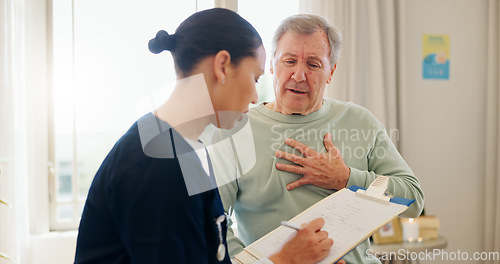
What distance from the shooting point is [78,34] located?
221 cm

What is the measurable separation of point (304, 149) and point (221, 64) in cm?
63

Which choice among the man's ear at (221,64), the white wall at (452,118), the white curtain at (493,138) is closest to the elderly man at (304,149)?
the man's ear at (221,64)

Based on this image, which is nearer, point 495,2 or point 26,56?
point 26,56

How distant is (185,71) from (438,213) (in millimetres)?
2390

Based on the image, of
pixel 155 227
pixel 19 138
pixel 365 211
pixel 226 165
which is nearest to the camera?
pixel 155 227

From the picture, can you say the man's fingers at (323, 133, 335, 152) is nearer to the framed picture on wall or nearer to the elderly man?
the elderly man

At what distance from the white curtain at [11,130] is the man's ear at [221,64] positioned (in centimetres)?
160

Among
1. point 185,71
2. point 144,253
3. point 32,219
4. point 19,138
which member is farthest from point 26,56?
point 144,253

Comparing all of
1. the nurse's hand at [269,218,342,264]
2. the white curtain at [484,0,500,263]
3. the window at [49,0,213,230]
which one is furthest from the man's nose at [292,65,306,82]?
the white curtain at [484,0,500,263]

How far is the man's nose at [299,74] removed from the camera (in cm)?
129

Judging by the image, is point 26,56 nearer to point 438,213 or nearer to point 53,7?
point 53,7

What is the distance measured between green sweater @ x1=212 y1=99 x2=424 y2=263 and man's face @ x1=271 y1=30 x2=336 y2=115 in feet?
0.22

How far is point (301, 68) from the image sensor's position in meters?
1.29

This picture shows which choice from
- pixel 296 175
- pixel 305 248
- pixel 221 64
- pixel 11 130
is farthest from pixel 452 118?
pixel 11 130
